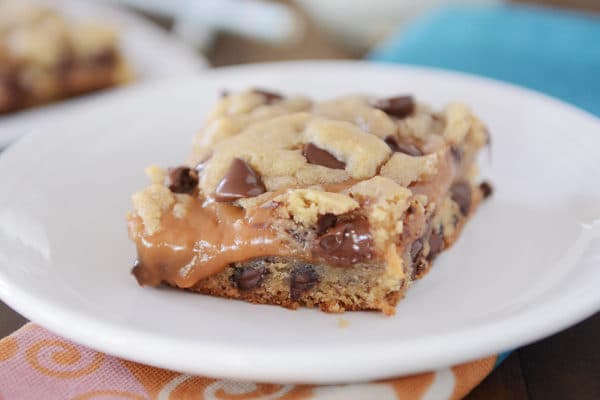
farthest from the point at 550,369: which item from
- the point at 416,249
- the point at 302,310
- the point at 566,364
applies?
the point at 302,310

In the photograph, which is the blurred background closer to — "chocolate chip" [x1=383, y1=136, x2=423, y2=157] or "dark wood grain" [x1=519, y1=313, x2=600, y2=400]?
"chocolate chip" [x1=383, y1=136, x2=423, y2=157]

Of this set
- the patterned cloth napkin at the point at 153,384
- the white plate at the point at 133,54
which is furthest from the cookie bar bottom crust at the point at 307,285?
the white plate at the point at 133,54

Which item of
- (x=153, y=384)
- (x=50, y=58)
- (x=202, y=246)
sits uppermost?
(x=202, y=246)

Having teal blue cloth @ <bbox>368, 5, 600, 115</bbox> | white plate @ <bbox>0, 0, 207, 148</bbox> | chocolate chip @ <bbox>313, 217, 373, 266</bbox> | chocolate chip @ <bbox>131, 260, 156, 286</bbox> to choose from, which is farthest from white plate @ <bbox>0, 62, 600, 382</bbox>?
white plate @ <bbox>0, 0, 207, 148</bbox>

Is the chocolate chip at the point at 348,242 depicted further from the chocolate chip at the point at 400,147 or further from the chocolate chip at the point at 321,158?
the chocolate chip at the point at 400,147

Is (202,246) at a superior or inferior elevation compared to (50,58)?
superior

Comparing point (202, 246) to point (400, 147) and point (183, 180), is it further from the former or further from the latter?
point (400, 147)

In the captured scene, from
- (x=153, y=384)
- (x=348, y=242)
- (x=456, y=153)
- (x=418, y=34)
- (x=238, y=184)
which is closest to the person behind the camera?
(x=153, y=384)
